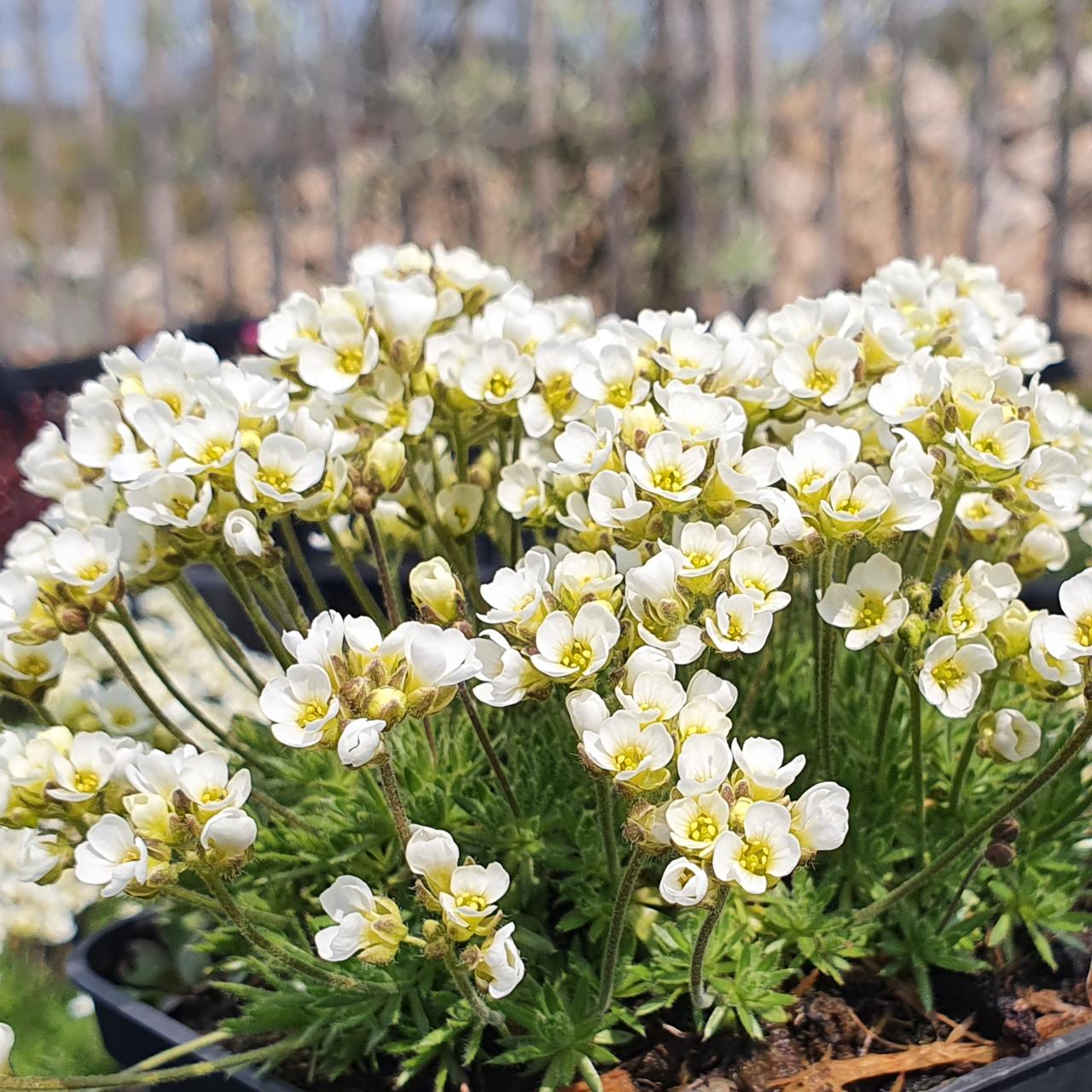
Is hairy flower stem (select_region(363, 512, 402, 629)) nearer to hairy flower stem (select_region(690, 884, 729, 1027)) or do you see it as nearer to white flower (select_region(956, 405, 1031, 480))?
hairy flower stem (select_region(690, 884, 729, 1027))

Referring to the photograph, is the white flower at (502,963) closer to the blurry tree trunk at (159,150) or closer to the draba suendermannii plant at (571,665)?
the draba suendermannii plant at (571,665)

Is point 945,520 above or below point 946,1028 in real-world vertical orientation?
above

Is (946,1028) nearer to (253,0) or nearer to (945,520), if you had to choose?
(945,520)

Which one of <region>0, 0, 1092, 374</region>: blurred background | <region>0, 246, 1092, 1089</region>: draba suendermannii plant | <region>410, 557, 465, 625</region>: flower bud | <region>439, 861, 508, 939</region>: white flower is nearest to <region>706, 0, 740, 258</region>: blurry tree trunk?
<region>0, 0, 1092, 374</region>: blurred background

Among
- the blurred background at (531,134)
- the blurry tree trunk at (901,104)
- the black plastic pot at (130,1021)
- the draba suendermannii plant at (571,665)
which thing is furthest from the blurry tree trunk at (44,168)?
the black plastic pot at (130,1021)

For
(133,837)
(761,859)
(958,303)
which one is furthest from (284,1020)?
(958,303)

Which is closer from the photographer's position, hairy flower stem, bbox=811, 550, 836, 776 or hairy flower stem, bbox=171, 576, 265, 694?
hairy flower stem, bbox=811, 550, 836, 776
